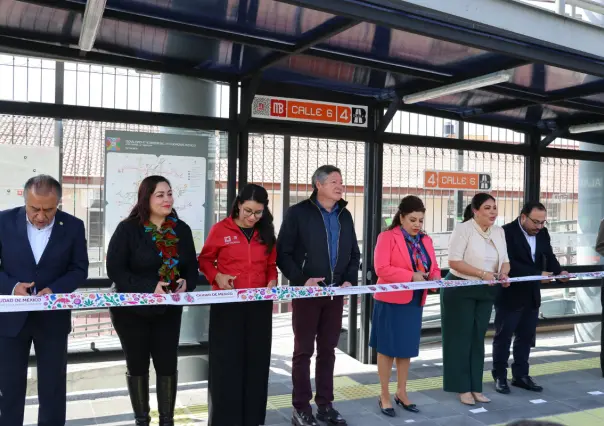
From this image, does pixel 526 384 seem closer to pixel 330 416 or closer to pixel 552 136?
pixel 330 416

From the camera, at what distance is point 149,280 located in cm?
383

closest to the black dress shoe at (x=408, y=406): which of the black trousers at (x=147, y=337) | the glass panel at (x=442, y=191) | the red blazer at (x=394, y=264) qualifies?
the red blazer at (x=394, y=264)

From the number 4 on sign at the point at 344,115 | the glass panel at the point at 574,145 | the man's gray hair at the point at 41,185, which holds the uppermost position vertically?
the number 4 on sign at the point at 344,115

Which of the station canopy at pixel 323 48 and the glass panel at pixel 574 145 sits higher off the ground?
the station canopy at pixel 323 48

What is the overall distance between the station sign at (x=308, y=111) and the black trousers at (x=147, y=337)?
7.75 feet

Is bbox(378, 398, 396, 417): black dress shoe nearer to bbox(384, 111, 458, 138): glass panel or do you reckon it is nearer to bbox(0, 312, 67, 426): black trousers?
bbox(0, 312, 67, 426): black trousers

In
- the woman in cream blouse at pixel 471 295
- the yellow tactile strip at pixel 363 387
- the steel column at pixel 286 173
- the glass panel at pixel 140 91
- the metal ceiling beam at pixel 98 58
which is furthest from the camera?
the steel column at pixel 286 173

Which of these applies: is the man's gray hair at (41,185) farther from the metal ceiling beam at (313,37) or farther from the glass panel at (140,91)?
the metal ceiling beam at (313,37)

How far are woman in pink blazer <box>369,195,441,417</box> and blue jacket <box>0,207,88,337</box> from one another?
7.31 ft

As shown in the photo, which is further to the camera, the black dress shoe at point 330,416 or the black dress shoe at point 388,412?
the black dress shoe at point 388,412

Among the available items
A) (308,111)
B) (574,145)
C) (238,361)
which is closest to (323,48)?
(308,111)

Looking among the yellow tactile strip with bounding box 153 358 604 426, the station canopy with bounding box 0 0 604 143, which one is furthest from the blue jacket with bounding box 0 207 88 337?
the yellow tactile strip with bounding box 153 358 604 426

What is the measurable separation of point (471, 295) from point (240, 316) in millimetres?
1993

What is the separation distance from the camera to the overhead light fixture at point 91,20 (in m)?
3.51
